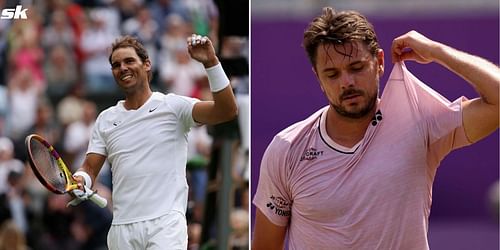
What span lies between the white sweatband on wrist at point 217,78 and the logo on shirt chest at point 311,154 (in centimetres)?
41

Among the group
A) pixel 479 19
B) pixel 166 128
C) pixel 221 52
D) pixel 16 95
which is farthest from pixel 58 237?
pixel 479 19

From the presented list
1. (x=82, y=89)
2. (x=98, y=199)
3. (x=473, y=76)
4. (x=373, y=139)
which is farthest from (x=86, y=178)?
(x=82, y=89)

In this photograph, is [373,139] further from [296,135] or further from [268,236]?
[268,236]

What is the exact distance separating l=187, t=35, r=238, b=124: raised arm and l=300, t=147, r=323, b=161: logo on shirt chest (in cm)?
39

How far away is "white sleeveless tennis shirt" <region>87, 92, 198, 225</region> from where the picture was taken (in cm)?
368

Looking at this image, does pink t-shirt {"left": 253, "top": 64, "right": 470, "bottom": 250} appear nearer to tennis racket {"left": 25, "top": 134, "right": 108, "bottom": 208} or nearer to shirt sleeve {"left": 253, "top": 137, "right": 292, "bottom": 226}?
shirt sleeve {"left": 253, "top": 137, "right": 292, "bottom": 226}

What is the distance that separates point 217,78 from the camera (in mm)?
3510

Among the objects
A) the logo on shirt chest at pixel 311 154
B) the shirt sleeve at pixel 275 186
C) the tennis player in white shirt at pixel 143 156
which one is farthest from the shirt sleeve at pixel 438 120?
the tennis player in white shirt at pixel 143 156

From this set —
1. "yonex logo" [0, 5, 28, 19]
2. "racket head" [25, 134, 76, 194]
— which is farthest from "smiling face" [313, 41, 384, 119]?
"yonex logo" [0, 5, 28, 19]

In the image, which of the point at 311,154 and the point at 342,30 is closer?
the point at 342,30

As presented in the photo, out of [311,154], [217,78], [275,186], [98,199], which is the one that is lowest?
[98,199]

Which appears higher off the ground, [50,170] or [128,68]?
[128,68]

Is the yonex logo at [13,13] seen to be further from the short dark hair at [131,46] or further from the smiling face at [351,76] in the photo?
the smiling face at [351,76]

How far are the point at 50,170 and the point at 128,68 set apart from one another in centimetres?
52
